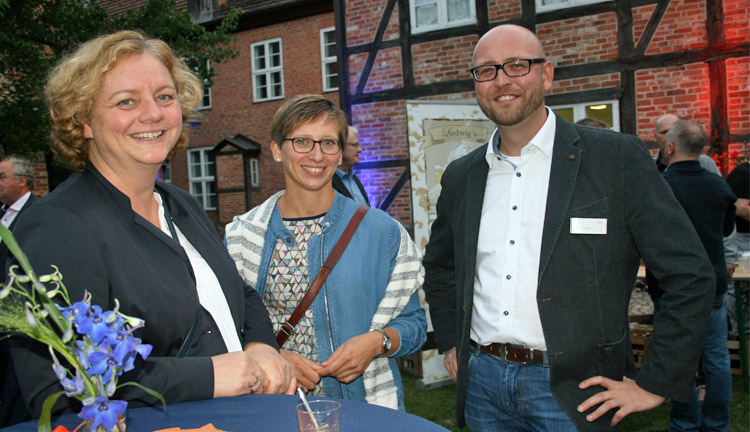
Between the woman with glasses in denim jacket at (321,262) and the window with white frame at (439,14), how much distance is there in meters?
7.19

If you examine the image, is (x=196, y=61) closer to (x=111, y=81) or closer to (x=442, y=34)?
(x=442, y=34)

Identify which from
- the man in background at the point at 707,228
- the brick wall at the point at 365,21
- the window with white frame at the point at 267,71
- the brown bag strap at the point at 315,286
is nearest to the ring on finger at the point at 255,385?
the brown bag strap at the point at 315,286

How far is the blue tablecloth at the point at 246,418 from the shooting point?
1.18m

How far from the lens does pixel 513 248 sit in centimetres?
197

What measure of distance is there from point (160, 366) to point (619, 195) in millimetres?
1448

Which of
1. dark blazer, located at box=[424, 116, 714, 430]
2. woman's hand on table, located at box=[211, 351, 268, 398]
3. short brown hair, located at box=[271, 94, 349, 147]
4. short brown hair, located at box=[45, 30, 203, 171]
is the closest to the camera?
woman's hand on table, located at box=[211, 351, 268, 398]

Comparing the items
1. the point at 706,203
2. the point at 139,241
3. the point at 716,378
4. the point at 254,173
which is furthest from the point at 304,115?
the point at 254,173

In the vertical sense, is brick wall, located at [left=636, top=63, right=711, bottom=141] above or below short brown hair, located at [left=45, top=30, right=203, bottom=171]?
above

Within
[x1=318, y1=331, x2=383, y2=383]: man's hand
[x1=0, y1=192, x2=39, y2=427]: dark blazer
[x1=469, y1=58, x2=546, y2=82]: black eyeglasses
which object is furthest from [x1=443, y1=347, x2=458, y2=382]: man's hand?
[x1=0, y1=192, x2=39, y2=427]: dark blazer

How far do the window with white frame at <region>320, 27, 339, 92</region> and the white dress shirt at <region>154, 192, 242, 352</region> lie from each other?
1447 cm

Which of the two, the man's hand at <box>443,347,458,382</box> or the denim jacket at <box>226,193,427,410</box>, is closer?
the denim jacket at <box>226,193,427,410</box>

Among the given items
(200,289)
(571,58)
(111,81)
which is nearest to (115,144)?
(111,81)

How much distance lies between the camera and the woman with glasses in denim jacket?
2.05 meters

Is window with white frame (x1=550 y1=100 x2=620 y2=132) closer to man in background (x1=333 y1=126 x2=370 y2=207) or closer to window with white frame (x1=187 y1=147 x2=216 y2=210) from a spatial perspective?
man in background (x1=333 y1=126 x2=370 y2=207)
